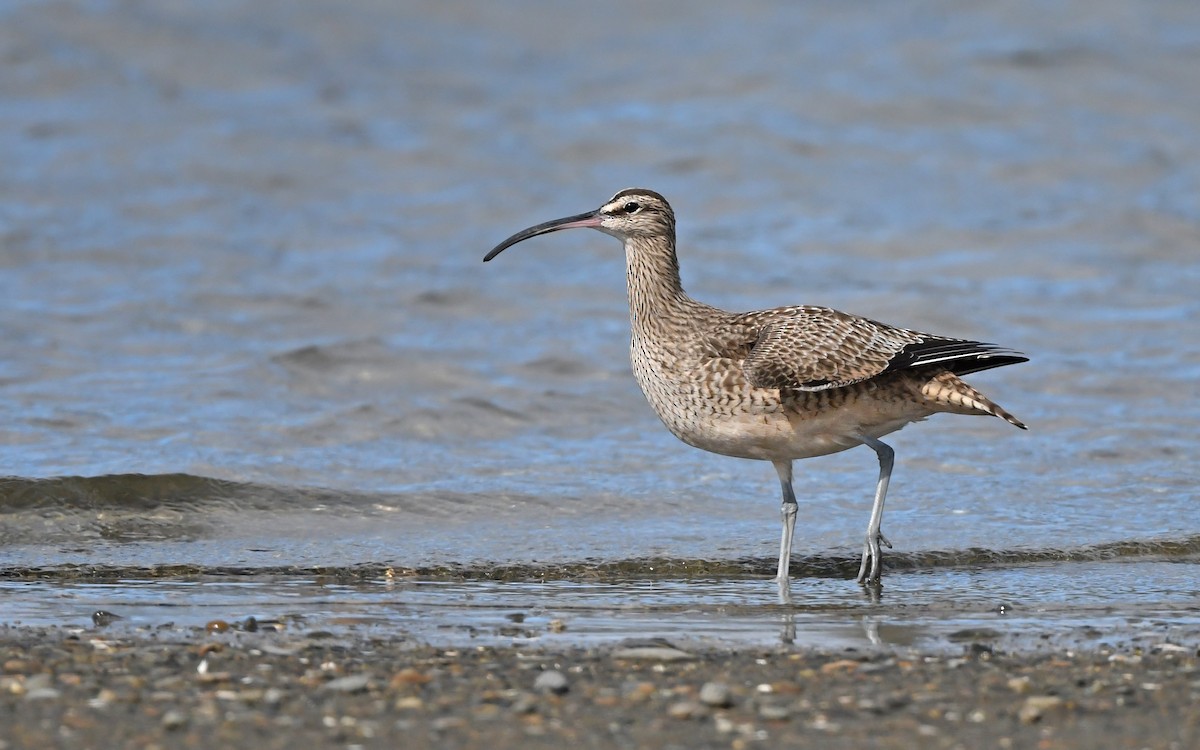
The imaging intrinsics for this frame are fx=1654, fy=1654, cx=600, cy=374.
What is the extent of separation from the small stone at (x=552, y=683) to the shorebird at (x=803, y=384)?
251cm

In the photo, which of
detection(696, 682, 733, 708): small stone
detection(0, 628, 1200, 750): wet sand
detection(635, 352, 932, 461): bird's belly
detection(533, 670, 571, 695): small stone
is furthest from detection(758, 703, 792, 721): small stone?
detection(635, 352, 932, 461): bird's belly

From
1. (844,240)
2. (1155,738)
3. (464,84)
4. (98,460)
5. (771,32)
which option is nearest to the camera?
(1155,738)

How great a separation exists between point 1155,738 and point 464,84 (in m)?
19.8

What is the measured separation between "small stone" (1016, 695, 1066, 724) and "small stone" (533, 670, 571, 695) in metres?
1.54

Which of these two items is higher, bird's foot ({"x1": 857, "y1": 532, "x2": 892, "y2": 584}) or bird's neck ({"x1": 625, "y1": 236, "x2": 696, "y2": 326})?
bird's neck ({"x1": 625, "y1": 236, "x2": 696, "y2": 326})

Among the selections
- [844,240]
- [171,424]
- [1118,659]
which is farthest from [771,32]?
[1118,659]

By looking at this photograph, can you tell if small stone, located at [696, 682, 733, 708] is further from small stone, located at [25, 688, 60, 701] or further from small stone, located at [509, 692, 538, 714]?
small stone, located at [25, 688, 60, 701]

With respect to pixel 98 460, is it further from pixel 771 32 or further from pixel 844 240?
pixel 771 32

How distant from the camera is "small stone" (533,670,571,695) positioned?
5.77 m

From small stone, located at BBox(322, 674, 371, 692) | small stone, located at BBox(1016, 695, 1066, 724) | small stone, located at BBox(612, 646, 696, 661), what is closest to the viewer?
small stone, located at BBox(1016, 695, 1066, 724)

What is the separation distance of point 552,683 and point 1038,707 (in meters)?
1.66

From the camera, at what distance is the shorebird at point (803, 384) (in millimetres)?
8484

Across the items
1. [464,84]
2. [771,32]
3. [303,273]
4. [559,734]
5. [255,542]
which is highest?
[771,32]

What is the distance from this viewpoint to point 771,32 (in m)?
26.0
